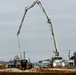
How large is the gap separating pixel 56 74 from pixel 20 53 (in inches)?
1598

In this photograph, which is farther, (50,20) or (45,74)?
(50,20)

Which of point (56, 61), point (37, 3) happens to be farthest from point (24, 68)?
point (37, 3)

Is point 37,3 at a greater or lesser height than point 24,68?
greater

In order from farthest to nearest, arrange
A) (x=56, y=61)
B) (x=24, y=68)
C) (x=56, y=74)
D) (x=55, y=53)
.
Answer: (x=55, y=53) < (x=56, y=61) < (x=24, y=68) < (x=56, y=74)

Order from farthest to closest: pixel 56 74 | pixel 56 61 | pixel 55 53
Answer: pixel 55 53, pixel 56 61, pixel 56 74

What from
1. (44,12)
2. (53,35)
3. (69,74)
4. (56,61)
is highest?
(44,12)

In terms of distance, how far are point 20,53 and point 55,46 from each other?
26.5 feet

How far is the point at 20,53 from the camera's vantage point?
78.9 metres

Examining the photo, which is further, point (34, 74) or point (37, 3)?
point (37, 3)

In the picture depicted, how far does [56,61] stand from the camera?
232 ft

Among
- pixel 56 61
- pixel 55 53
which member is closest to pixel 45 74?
pixel 56 61

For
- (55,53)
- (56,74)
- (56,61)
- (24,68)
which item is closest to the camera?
(56,74)

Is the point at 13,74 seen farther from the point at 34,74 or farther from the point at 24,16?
the point at 24,16

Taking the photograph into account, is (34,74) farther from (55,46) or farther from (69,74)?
(55,46)
